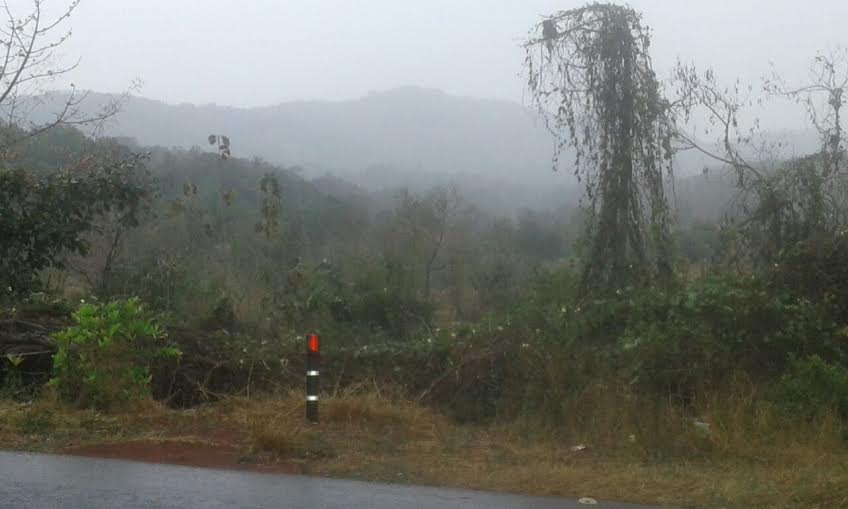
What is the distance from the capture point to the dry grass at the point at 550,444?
311 inches

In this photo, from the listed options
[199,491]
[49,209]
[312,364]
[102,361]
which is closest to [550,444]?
[312,364]

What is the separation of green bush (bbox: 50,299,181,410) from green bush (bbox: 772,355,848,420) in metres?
6.91

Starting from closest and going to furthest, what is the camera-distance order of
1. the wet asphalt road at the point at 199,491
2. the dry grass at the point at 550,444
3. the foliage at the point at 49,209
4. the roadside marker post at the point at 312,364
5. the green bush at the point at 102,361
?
the wet asphalt road at the point at 199,491 < the dry grass at the point at 550,444 < the roadside marker post at the point at 312,364 < the green bush at the point at 102,361 < the foliage at the point at 49,209

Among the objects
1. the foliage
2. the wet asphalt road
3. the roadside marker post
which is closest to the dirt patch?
the wet asphalt road

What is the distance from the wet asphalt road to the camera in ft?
22.9

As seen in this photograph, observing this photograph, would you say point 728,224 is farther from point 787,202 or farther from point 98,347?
point 98,347

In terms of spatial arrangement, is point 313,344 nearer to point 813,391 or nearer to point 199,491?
point 199,491

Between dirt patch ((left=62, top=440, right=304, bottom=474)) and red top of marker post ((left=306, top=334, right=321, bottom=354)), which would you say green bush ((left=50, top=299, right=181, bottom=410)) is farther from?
red top of marker post ((left=306, top=334, right=321, bottom=354))

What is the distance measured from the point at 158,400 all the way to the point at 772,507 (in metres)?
7.09

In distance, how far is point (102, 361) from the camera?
10750mm

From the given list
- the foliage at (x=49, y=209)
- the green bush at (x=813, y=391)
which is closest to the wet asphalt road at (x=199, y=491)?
the green bush at (x=813, y=391)

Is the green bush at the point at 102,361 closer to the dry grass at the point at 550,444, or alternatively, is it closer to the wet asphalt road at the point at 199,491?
the dry grass at the point at 550,444

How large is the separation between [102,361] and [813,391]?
25.1 ft

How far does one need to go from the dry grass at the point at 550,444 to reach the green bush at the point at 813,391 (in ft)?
0.71
